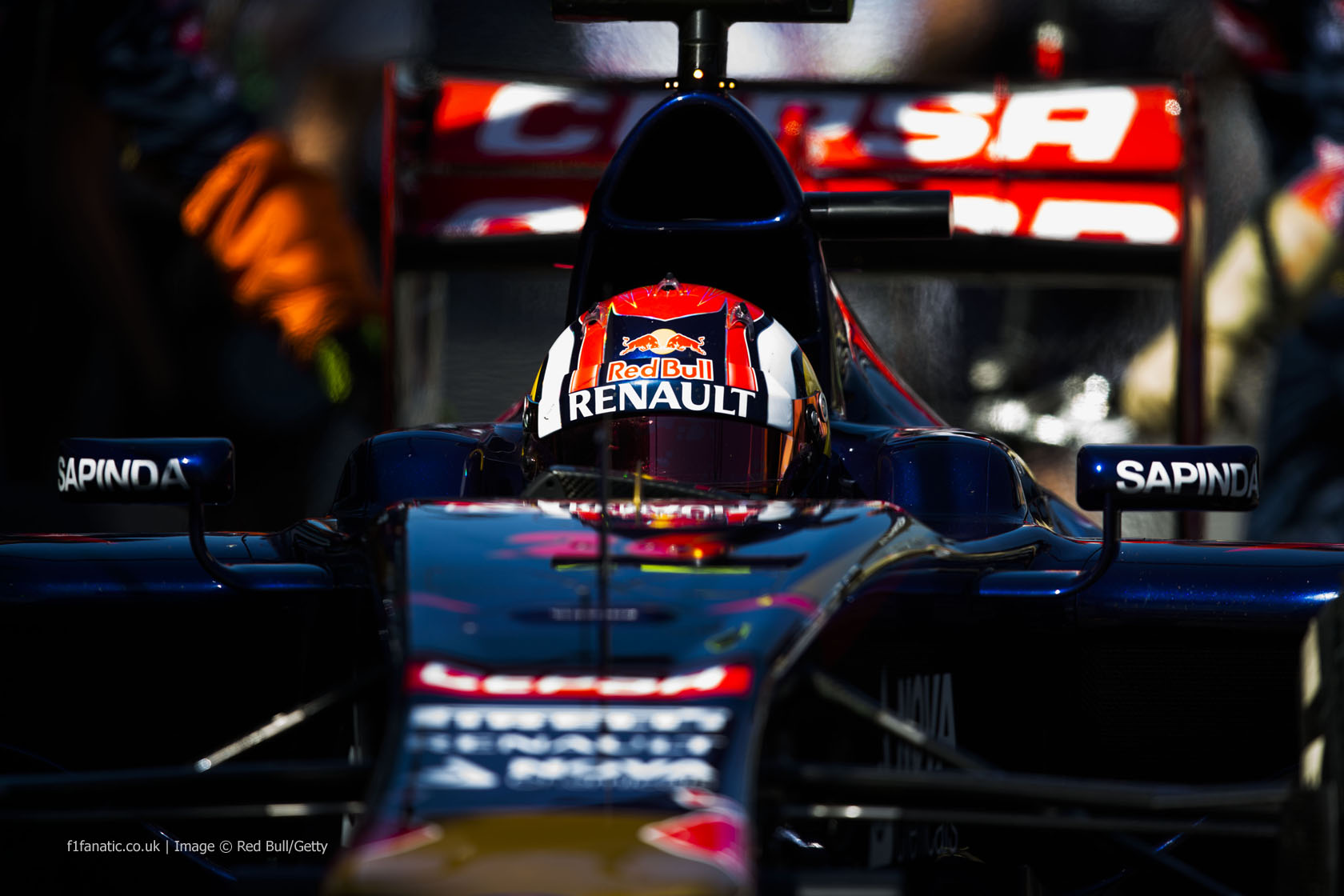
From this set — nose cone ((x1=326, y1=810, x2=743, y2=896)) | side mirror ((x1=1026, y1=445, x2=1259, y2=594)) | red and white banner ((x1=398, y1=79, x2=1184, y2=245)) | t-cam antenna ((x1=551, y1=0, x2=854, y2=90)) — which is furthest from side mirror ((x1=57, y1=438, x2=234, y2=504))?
red and white banner ((x1=398, y1=79, x2=1184, y2=245))

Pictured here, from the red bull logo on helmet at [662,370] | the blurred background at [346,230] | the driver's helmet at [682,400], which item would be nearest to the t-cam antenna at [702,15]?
the driver's helmet at [682,400]

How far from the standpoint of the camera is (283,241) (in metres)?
8.70

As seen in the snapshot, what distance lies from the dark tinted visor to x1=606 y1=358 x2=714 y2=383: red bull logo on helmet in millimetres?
73

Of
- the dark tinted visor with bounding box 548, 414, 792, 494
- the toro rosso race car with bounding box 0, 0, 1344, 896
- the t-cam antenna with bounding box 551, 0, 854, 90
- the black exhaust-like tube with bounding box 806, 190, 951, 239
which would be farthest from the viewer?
the t-cam antenna with bounding box 551, 0, 854, 90

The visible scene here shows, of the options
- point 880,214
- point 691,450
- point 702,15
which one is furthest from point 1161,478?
point 702,15

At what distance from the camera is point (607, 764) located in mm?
1799

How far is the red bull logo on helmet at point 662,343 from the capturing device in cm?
299

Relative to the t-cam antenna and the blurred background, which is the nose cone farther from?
the blurred background

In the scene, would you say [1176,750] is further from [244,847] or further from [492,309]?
[492,309]

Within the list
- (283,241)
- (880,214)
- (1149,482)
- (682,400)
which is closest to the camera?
(1149,482)

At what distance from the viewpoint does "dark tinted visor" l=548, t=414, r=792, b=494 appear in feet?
9.59

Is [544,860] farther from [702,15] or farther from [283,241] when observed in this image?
[283,241]

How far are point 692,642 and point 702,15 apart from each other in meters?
2.49

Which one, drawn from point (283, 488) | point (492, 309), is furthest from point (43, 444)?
point (492, 309)
